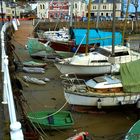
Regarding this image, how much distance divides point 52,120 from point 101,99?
2738 mm

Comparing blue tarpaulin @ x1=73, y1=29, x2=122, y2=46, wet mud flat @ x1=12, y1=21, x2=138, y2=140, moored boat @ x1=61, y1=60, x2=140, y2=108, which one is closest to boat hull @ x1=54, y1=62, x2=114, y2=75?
wet mud flat @ x1=12, y1=21, x2=138, y2=140

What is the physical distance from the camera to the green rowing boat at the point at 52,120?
41.3ft

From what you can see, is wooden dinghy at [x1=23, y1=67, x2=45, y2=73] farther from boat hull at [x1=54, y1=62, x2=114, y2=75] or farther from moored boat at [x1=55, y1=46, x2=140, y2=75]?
boat hull at [x1=54, y1=62, x2=114, y2=75]

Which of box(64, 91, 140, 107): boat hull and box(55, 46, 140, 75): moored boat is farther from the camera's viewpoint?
box(55, 46, 140, 75): moored boat

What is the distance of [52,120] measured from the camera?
520 inches

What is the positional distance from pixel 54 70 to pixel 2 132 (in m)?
17.4

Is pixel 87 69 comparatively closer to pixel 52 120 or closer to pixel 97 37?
pixel 52 120

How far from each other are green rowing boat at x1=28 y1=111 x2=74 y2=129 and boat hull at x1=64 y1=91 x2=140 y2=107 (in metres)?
1.35

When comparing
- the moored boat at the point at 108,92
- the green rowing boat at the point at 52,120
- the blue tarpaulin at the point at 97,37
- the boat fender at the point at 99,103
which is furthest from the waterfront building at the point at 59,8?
the green rowing boat at the point at 52,120

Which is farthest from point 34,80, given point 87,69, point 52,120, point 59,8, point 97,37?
point 59,8

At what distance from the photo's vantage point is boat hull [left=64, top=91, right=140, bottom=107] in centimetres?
1486

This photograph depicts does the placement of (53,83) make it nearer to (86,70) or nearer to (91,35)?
(86,70)

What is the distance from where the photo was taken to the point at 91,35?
30.4 m

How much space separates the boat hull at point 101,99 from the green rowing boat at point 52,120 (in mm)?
1354
